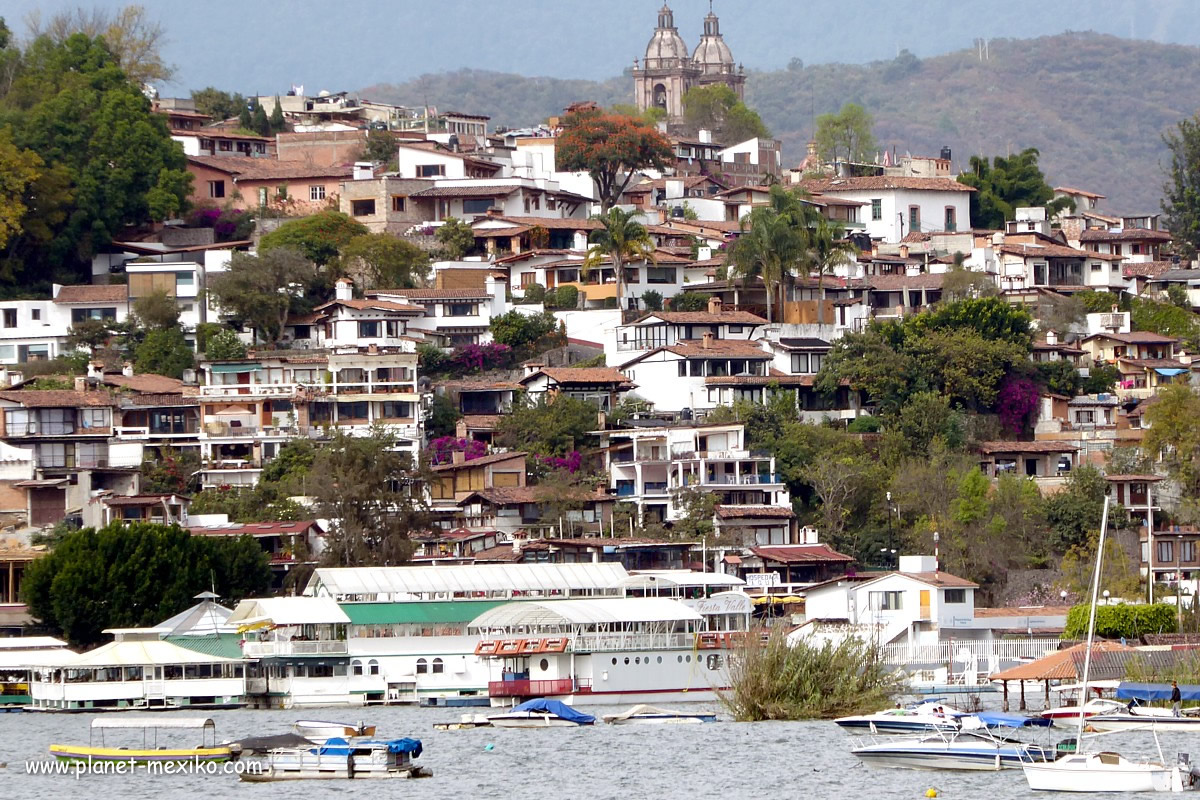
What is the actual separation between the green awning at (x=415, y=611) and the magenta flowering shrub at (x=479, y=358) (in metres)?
22.2

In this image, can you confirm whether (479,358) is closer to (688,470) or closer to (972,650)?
(688,470)

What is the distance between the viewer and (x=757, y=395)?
295 ft

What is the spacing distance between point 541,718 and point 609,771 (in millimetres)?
10604

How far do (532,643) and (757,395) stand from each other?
903 inches

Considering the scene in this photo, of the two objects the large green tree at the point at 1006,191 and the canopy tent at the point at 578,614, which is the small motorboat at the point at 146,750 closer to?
the canopy tent at the point at 578,614

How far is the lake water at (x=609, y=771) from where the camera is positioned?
163ft

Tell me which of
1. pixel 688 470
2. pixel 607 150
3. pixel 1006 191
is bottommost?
pixel 688 470

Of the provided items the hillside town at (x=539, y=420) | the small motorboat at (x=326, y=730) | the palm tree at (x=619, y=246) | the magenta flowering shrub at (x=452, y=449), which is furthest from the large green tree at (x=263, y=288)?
the small motorboat at (x=326, y=730)

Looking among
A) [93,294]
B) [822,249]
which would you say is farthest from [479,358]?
[93,294]

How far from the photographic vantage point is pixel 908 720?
54031mm

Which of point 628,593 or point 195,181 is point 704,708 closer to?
point 628,593

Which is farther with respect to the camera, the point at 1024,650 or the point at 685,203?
the point at 685,203

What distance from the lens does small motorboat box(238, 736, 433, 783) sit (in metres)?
51.9

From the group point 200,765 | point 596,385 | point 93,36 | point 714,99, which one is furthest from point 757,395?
point 714,99
